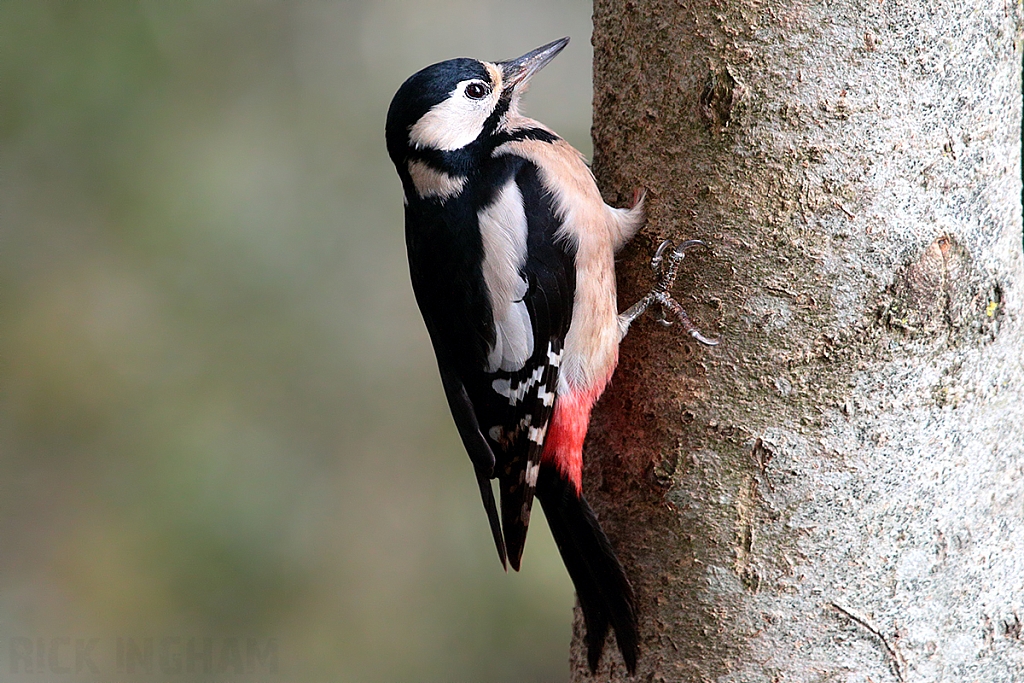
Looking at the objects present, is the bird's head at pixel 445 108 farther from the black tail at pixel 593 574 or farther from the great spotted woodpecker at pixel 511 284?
the black tail at pixel 593 574

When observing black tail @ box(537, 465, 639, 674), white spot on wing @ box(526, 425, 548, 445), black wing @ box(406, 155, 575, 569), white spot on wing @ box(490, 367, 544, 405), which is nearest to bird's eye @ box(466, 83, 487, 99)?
black wing @ box(406, 155, 575, 569)

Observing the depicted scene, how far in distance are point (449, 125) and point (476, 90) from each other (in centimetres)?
11

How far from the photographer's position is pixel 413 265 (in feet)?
6.48

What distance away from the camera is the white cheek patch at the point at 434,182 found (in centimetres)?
195

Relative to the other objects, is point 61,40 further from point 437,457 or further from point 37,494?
point 437,457

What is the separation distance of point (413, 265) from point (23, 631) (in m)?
2.79

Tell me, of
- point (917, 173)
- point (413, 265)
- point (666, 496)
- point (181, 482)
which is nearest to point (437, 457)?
point (181, 482)

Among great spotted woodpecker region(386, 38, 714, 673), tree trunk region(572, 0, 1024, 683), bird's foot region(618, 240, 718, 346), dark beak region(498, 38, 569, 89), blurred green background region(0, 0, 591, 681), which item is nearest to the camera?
tree trunk region(572, 0, 1024, 683)

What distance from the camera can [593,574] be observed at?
60.8 inches

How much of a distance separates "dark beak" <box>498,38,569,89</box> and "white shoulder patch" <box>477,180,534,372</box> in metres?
0.41

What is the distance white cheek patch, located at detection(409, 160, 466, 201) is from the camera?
1945 mm

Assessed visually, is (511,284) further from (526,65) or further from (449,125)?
(526,65)

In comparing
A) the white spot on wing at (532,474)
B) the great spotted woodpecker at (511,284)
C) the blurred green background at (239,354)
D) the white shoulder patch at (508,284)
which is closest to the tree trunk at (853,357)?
the great spotted woodpecker at (511,284)

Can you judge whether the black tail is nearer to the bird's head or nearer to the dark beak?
the bird's head
